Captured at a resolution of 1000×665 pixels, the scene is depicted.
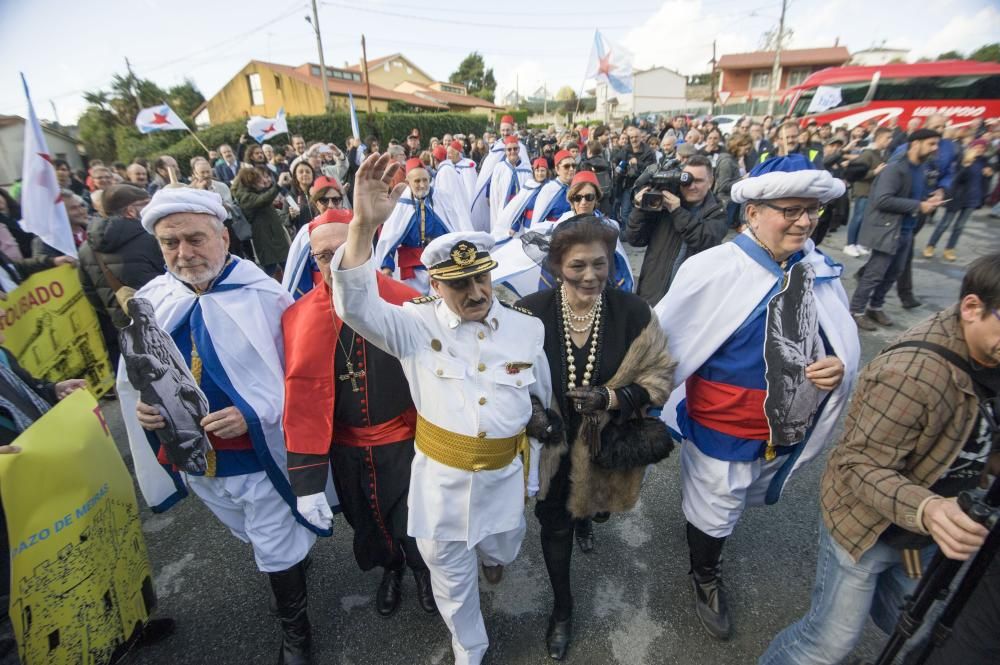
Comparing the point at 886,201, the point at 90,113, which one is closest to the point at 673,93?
the point at 90,113

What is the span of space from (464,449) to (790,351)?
4.84 feet

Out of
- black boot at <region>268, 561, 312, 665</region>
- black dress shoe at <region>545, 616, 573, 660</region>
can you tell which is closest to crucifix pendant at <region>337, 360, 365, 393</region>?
black boot at <region>268, 561, 312, 665</region>

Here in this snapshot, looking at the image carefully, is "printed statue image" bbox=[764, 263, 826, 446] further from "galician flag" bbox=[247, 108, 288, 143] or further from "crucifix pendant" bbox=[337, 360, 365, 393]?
"galician flag" bbox=[247, 108, 288, 143]

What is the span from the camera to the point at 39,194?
3412 mm

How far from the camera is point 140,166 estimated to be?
776 centimetres

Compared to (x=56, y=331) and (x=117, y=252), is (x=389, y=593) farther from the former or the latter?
(x=56, y=331)

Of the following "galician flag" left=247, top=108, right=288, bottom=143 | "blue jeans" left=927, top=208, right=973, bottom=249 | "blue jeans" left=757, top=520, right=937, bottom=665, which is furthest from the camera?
"galician flag" left=247, top=108, right=288, bottom=143

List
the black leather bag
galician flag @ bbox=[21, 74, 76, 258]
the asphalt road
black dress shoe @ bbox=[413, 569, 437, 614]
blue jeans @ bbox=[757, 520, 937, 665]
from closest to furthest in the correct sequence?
1. blue jeans @ bbox=[757, 520, 937, 665]
2. the black leather bag
3. the asphalt road
4. black dress shoe @ bbox=[413, 569, 437, 614]
5. galician flag @ bbox=[21, 74, 76, 258]

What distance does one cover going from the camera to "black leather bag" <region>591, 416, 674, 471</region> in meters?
2.15

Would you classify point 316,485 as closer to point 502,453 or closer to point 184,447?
point 184,447

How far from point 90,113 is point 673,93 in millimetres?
56418

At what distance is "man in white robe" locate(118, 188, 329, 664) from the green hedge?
23.8 m

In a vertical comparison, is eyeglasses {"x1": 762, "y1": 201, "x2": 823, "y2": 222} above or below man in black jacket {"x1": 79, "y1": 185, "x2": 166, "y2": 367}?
above

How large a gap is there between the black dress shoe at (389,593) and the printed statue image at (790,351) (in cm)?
209
